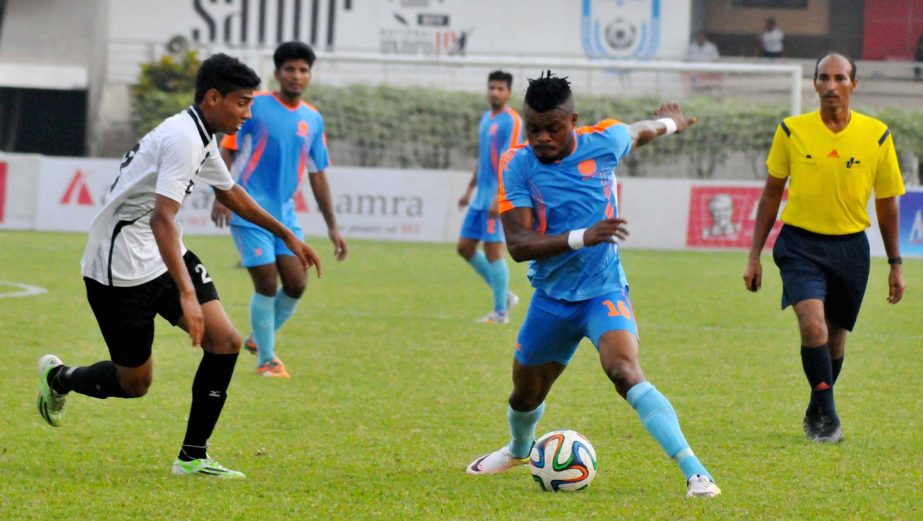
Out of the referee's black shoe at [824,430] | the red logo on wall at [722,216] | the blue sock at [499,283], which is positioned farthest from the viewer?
the red logo on wall at [722,216]

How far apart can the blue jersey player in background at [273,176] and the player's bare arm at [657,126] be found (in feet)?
A: 10.6

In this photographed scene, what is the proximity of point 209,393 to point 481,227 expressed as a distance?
6.93 meters

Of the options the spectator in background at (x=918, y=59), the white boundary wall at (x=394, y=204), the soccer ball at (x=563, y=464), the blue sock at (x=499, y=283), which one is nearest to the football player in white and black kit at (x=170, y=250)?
the soccer ball at (x=563, y=464)

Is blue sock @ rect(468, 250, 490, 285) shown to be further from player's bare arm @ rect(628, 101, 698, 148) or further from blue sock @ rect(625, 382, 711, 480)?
blue sock @ rect(625, 382, 711, 480)

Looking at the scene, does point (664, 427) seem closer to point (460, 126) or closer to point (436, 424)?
point (436, 424)

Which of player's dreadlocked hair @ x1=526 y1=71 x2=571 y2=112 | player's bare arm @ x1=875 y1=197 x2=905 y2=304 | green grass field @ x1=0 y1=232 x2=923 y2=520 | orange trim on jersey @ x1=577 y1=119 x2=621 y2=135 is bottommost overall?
green grass field @ x1=0 y1=232 x2=923 y2=520

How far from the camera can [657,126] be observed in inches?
258

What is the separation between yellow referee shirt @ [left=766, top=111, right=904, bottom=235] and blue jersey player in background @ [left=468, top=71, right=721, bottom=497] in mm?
1556

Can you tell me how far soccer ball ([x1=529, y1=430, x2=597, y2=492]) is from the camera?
598cm

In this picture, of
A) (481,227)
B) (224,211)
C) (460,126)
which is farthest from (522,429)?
(460,126)

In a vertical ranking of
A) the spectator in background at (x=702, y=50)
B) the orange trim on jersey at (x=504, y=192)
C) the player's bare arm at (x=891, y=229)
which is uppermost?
the spectator in background at (x=702, y=50)

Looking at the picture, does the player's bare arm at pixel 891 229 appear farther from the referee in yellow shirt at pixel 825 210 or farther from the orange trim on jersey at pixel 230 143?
the orange trim on jersey at pixel 230 143

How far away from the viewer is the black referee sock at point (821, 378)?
727cm

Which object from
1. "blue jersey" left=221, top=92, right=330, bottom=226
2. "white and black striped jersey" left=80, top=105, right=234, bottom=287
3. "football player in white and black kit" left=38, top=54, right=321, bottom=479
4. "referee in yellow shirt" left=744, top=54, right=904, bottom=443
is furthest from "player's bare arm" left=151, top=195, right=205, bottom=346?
"blue jersey" left=221, top=92, right=330, bottom=226
